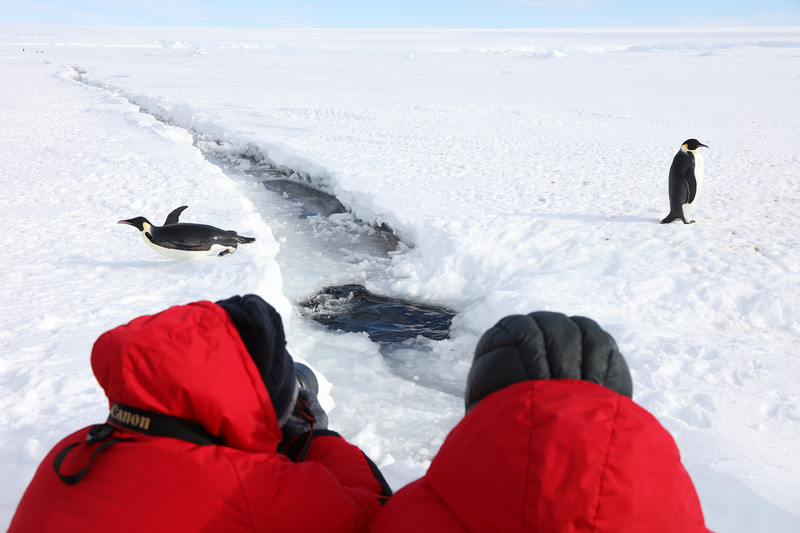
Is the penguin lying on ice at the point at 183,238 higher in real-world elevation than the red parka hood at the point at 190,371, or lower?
lower

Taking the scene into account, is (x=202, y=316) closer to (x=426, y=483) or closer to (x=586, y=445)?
(x=426, y=483)

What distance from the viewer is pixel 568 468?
695mm

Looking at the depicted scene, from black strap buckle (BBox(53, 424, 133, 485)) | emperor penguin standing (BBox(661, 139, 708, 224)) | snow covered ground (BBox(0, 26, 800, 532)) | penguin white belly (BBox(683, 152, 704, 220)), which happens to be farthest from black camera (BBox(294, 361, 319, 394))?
penguin white belly (BBox(683, 152, 704, 220))

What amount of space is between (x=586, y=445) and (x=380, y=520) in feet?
1.18

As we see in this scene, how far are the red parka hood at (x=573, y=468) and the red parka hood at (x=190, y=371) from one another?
37 cm

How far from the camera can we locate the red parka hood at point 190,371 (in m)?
0.85

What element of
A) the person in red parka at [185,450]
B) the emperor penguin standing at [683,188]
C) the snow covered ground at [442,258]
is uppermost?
the person in red parka at [185,450]

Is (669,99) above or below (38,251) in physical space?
above

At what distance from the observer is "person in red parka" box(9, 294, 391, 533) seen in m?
0.83

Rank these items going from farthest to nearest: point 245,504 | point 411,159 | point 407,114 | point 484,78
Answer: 1. point 484,78
2. point 407,114
3. point 411,159
4. point 245,504

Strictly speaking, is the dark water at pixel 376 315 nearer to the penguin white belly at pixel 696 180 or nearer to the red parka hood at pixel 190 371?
the penguin white belly at pixel 696 180

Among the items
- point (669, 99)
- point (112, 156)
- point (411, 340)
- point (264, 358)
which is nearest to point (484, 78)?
point (669, 99)

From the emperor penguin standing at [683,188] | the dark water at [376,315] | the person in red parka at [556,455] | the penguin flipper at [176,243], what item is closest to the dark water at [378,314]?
the dark water at [376,315]

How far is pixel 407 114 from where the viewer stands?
1048 cm
